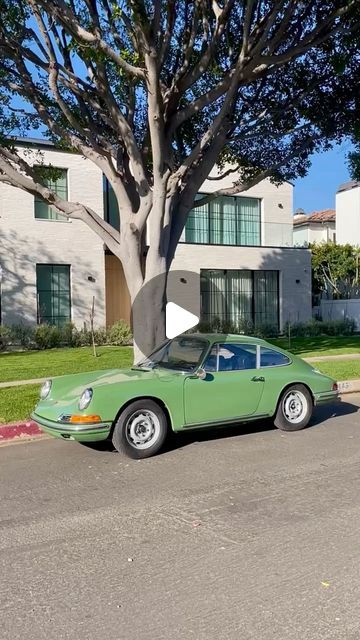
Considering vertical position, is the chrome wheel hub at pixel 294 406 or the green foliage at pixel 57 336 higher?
the green foliage at pixel 57 336

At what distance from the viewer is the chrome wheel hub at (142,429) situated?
654cm

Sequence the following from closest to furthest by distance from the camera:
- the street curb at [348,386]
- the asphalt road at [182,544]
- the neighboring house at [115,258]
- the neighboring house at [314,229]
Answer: the asphalt road at [182,544], the street curb at [348,386], the neighboring house at [115,258], the neighboring house at [314,229]

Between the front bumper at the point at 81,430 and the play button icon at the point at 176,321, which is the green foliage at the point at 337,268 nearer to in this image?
the play button icon at the point at 176,321

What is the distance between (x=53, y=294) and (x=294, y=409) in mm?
14842

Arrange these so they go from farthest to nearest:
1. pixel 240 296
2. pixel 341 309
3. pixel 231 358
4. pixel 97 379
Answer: pixel 341 309
pixel 240 296
pixel 231 358
pixel 97 379

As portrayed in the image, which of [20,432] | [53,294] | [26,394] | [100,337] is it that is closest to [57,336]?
[100,337]

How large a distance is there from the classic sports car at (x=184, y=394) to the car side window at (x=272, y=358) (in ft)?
0.05

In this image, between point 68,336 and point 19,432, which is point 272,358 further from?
point 68,336

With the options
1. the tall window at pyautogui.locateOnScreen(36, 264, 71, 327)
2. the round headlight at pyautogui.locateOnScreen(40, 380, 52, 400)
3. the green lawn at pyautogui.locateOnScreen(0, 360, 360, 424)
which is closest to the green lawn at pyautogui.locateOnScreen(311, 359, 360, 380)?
Answer: the green lawn at pyautogui.locateOnScreen(0, 360, 360, 424)

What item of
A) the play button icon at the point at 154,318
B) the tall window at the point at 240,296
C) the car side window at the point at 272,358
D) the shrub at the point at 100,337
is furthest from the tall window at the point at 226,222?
the car side window at the point at 272,358

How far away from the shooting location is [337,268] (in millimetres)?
27953

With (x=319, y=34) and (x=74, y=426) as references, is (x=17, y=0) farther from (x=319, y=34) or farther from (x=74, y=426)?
(x=74, y=426)

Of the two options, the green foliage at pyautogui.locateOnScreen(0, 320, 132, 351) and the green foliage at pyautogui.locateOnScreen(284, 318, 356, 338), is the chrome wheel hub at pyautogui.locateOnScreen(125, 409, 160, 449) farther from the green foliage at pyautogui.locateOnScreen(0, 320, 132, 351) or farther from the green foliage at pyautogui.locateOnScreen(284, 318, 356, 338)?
the green foliage at pyautogui.locateOnScreen(284, 318, 356, 338)

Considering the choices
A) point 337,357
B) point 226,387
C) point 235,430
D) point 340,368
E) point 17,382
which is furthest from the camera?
point 337,357
